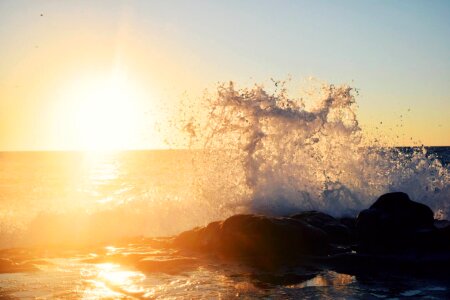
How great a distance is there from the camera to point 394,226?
17516 mm

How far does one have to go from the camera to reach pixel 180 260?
1681cm

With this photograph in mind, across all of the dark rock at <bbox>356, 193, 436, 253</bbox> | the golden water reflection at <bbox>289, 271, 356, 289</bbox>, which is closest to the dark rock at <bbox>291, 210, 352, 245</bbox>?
the dark rock at <bbox>356, 193, 436, 253</bbox>

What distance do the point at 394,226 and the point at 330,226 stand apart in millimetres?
2969

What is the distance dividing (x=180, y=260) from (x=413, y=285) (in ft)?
24.8

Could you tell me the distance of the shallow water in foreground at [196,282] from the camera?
12367 millimetres

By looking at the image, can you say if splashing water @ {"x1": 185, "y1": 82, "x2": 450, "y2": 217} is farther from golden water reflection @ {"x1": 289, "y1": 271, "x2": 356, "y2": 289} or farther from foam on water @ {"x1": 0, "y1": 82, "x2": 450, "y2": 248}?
golden water reflection @ {"x1": 289, "y1": 271, "x2": 356, "y2": 289}

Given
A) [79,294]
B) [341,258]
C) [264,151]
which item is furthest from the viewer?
[264,151]

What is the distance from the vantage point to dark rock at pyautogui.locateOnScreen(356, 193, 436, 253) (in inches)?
662

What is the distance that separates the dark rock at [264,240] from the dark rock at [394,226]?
1.57m

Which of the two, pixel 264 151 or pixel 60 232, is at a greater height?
pixel 264 151

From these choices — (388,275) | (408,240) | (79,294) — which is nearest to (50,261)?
(79,294)

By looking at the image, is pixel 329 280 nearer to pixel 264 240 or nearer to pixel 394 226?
pixel 264 240

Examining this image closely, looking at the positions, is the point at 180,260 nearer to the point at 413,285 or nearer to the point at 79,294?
the point at 79,294

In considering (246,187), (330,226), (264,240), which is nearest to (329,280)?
(264,240)
